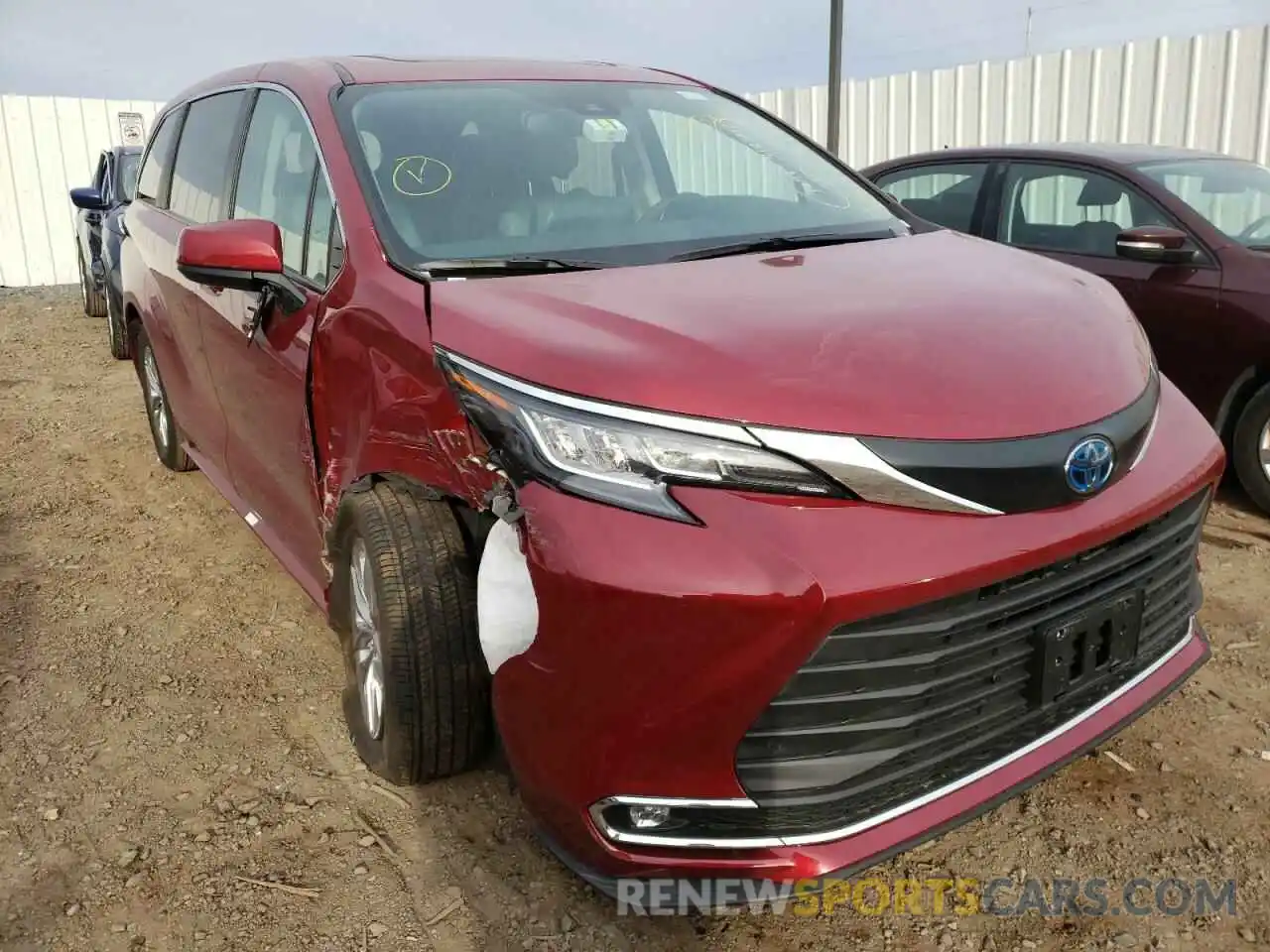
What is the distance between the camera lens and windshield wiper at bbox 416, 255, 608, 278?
87.0 inches

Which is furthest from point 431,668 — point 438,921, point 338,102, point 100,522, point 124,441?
point 124,441

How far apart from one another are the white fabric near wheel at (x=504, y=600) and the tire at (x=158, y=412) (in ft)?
10.9

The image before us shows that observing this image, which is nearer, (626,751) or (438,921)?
(626,751)

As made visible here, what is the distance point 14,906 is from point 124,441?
4219mm

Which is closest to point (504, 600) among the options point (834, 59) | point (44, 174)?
point (834, 59)

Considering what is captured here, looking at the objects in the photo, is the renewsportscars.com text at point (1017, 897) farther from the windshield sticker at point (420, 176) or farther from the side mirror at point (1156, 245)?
the side mirror at point (1156, 245)

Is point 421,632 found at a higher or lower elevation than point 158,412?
higher

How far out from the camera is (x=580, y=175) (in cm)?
274

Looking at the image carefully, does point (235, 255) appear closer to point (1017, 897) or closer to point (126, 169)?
point (1017, 897)

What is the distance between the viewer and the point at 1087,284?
236 cm

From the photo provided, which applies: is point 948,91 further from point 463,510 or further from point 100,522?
point 463,510

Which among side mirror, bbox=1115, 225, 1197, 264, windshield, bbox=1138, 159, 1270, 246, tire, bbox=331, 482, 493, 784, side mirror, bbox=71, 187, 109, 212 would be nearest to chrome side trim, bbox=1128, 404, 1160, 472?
tire, bbox=331, 482, 493, 784

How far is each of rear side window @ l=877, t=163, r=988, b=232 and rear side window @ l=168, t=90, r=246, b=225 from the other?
3.08 metres

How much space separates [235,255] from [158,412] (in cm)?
292
